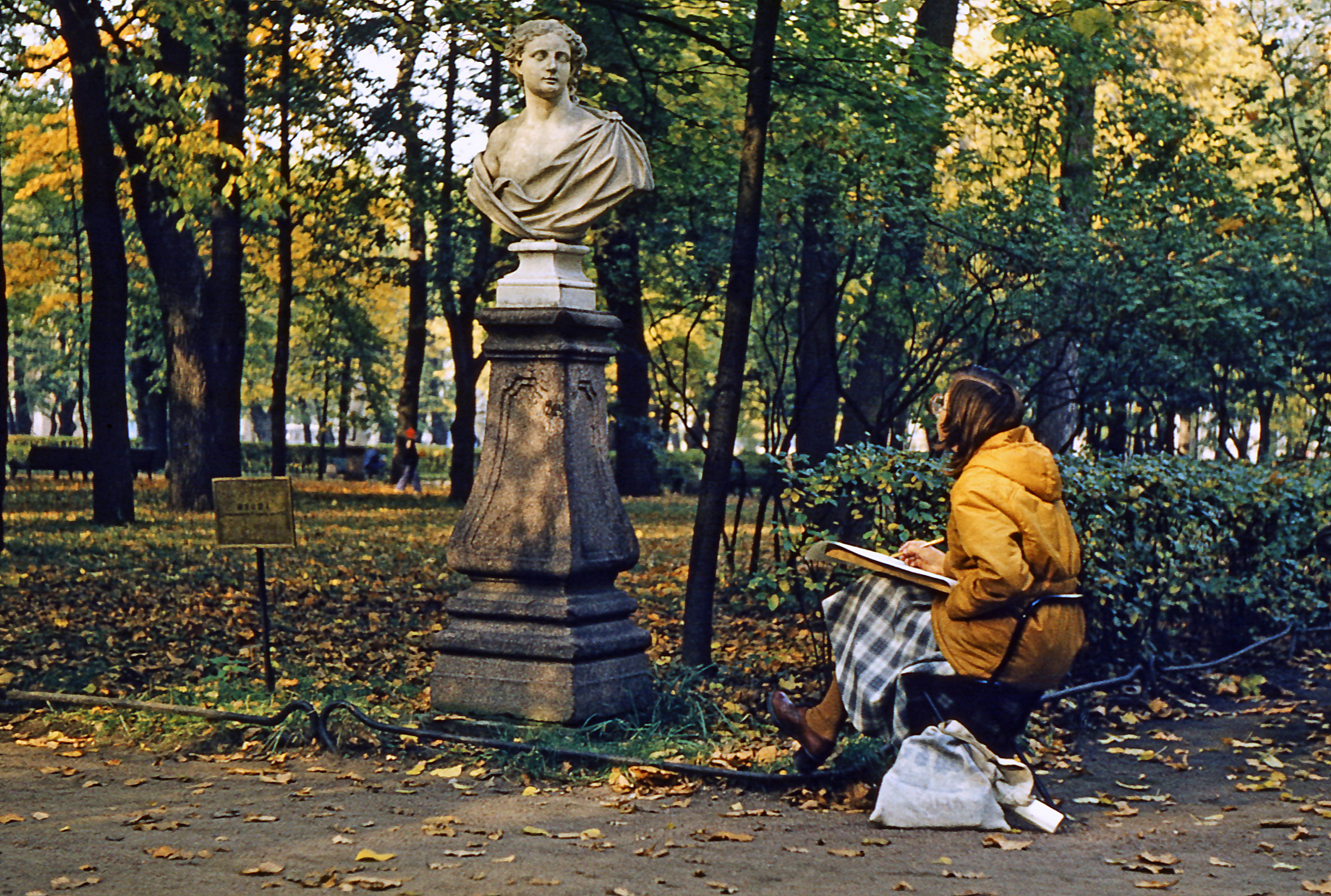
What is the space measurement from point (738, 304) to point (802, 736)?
2807mm

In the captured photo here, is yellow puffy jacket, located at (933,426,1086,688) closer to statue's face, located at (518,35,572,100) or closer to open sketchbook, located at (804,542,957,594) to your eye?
open sketchbook, located at (804,542,957,594)

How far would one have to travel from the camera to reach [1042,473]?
549cm

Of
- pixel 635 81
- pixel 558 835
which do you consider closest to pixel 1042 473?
pixel 558 835

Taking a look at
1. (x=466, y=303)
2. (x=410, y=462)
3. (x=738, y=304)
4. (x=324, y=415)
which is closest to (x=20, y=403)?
(x=324, y=415)

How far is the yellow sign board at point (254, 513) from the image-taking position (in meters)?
7.52

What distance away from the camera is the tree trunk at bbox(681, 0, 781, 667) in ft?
26.3

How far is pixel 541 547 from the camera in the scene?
7.15 m

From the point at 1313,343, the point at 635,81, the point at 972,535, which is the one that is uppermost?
the point at 635,81

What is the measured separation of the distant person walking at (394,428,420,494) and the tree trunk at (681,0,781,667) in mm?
22815

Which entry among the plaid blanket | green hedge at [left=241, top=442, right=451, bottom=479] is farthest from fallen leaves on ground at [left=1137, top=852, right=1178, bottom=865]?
green hedge at [left=241, top=442, right=451, bottom=479]

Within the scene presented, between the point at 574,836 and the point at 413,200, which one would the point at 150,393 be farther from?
the point at 574,836

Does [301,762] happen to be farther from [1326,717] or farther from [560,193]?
[1326,717]

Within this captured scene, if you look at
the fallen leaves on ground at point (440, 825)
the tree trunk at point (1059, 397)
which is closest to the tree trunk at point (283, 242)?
Answer: the tree trunk at point (1059, 397)

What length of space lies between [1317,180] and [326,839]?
62.3 feet
